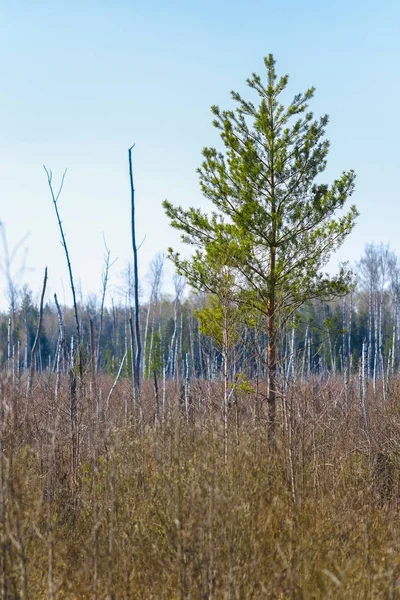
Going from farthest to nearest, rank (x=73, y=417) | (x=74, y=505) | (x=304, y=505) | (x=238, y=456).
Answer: (x=73, y=417), (x=74, y=505), (x=304, y=505), (x=238, y=456)

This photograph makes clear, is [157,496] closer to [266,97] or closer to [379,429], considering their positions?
[379,429]

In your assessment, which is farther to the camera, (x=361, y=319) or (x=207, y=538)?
(x=361, y=319)

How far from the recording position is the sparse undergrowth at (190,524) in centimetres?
519

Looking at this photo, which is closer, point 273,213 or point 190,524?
point 190,524

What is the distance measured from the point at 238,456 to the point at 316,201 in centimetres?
570

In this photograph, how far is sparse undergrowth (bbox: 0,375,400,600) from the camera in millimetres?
5191

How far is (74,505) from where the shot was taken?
874 cm

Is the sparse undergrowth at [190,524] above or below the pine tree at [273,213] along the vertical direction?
below

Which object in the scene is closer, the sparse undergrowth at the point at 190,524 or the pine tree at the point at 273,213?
the sparse undergrowth at the point at 190,524

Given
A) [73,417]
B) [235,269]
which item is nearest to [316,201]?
[235,269]

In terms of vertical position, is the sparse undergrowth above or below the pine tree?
below

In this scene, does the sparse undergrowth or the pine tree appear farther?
→ the pine tree

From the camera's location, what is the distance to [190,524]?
5.09m

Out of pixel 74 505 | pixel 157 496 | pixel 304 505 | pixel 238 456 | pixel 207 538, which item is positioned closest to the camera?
pixel 207 538
